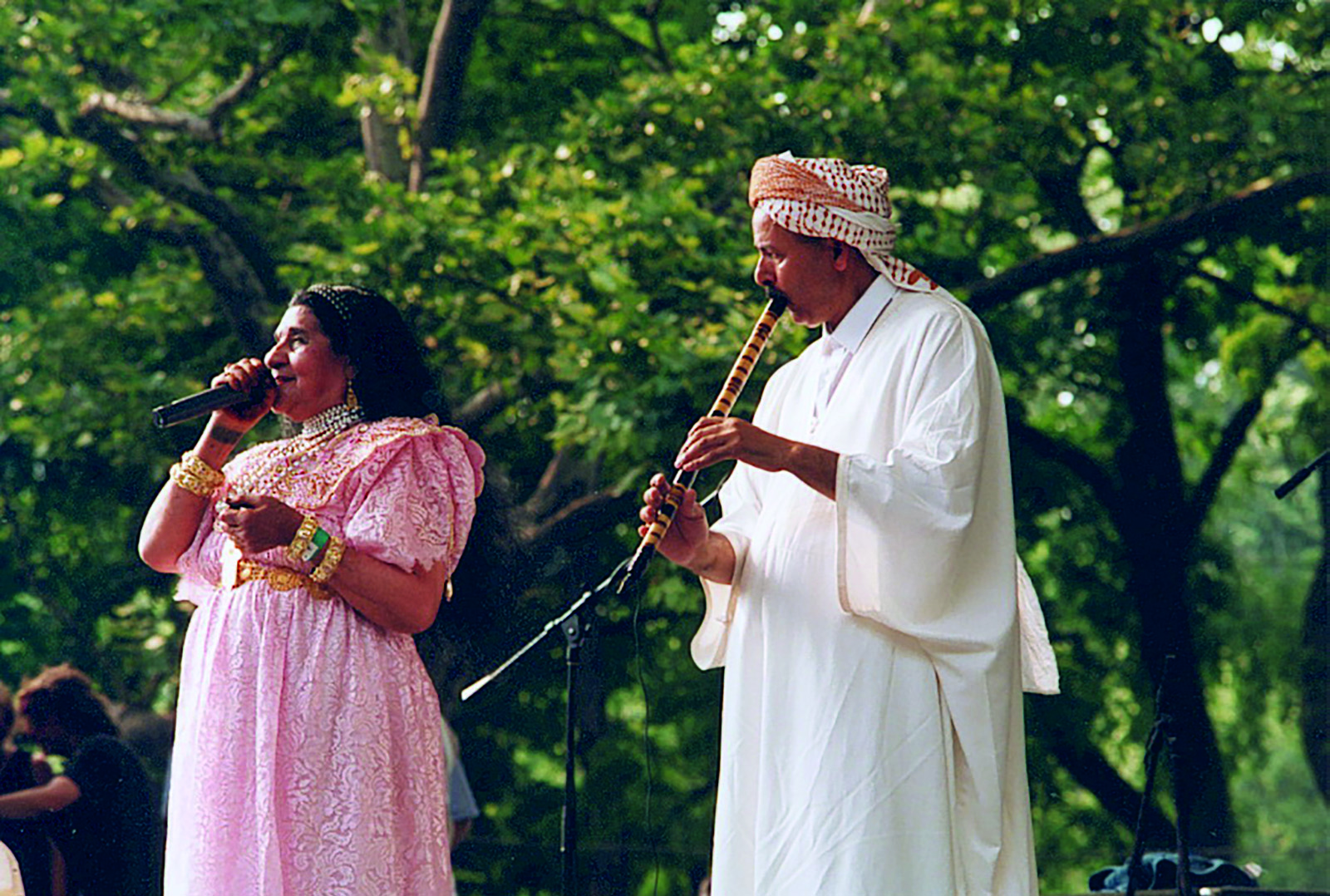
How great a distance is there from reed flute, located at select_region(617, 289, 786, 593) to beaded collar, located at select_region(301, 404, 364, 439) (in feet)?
2.08

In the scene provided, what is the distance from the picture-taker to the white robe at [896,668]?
10.6 ft

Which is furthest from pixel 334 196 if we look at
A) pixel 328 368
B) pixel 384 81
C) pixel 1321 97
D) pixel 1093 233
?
pixel 328 368

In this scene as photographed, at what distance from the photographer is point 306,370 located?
11.9ft

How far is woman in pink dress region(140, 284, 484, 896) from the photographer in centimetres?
330

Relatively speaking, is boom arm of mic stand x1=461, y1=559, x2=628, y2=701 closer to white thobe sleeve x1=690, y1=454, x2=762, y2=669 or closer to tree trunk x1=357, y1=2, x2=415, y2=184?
white thobe sleeve x1=690, y1=454, x2=762, y2=669

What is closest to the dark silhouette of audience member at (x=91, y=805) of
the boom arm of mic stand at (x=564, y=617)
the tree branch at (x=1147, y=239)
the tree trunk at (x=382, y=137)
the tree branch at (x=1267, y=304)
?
the boom arm of mic stand at (x=564, y=617)

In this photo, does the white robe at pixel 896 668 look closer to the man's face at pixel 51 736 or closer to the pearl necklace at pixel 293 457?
the pearl necklace at pixel 293 457

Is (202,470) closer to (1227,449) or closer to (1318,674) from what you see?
(1227,449)

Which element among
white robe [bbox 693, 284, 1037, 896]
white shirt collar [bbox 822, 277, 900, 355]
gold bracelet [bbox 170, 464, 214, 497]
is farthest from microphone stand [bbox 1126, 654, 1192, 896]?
gold bracelet [bbox 170, 464, 214, 497]

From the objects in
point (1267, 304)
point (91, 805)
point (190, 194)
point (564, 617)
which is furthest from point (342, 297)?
point (1267, 304)

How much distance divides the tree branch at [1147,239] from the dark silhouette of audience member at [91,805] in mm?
4184

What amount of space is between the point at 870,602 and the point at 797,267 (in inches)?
27.4

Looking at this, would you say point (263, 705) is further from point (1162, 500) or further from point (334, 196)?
point (1162, 500)

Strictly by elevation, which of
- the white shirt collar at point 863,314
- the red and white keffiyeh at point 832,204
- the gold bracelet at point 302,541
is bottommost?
the gold bracelet at point 302,541
